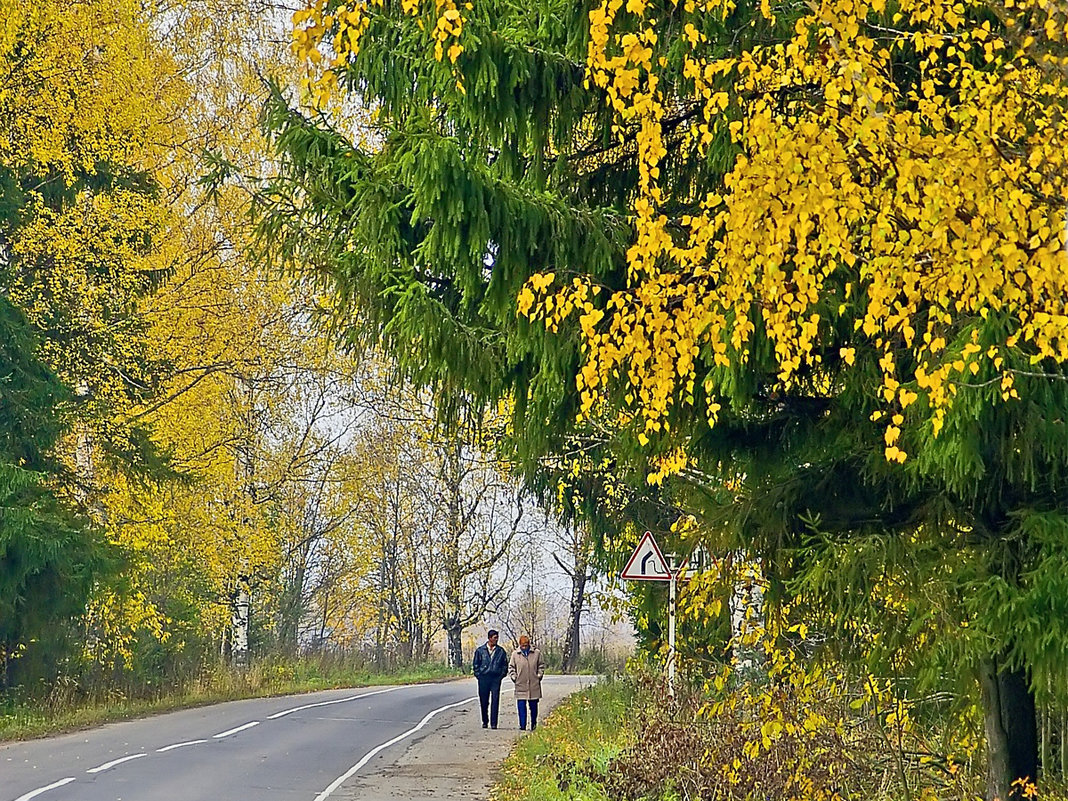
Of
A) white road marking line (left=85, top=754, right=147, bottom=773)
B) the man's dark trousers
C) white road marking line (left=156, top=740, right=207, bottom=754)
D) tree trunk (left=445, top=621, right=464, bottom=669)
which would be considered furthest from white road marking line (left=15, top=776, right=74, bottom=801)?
tree trunk (left=445, top=621, right=464, bottom=669)

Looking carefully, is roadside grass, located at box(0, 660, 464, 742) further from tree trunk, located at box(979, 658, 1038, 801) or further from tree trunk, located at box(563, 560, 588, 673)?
tree trunk, located at box(979, 658, 1038, 801)

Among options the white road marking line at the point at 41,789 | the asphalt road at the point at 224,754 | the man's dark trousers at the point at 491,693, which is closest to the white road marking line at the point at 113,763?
the asphalt road at the point at 224,754

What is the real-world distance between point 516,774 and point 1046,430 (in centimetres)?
1070


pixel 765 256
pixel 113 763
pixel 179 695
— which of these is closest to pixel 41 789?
pixel 113 763

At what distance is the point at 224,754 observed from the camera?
17.6m

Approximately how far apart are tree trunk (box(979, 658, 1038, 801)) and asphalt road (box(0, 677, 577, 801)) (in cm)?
803

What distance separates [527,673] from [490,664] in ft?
5.18

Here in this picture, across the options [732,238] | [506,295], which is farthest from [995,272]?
[506,295]

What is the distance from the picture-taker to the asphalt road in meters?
14.0

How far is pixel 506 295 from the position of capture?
Answer: 7566 millimetres

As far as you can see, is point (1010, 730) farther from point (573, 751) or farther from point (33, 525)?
point (33, 525)

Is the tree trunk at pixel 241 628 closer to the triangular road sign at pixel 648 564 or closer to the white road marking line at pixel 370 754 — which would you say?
the white road marking line at pixel 370 754

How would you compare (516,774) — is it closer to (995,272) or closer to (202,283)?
(202,283)

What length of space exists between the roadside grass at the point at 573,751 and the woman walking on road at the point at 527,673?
0.45 meters
